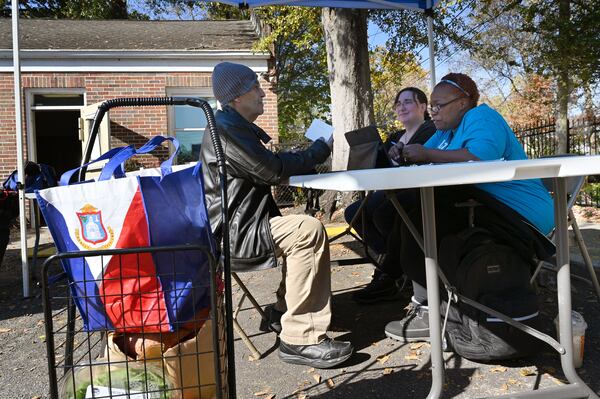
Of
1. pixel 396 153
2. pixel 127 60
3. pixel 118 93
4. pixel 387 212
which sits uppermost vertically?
pixel 127 60

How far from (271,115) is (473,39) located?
634 centimetres

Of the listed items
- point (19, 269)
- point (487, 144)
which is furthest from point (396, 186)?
point (19, 269)

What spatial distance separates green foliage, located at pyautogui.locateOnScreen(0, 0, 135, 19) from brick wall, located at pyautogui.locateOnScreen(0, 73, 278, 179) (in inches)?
404

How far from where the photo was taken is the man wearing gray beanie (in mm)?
2475

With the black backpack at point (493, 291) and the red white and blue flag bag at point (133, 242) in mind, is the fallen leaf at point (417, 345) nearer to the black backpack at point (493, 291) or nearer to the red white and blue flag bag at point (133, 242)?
the black backpack at point (493, 291)

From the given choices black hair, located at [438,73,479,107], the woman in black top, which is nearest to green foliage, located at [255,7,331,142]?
the woman in black top

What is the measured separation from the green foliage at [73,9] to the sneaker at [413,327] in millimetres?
19587

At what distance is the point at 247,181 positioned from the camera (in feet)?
8.41

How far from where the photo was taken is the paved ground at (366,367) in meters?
2.22

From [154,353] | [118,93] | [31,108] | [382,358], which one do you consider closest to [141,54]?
[118,93]

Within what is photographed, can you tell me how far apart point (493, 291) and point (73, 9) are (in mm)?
21000

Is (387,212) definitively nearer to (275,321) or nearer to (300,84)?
(275,321)

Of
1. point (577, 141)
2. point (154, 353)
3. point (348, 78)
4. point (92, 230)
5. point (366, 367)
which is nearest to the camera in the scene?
point (92, 230)

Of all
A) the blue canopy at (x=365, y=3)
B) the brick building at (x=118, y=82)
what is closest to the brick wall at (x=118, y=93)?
the brick building at (x=118, y=82)
